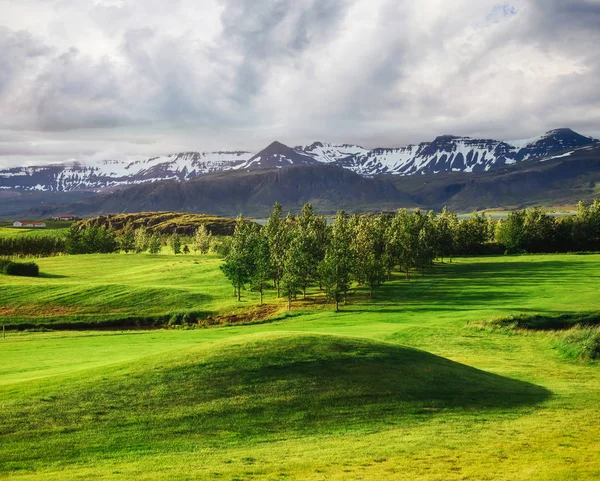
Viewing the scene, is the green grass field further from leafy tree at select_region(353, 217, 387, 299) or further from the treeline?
the treeline

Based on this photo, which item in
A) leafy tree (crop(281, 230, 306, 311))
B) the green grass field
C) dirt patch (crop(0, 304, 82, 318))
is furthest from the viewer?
leafy tree (crop(281, 230, 306, 311))

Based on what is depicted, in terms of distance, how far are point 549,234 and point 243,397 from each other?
180m

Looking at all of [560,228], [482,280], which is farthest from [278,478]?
[560,228]

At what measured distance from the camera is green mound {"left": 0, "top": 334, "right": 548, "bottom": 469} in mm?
25781

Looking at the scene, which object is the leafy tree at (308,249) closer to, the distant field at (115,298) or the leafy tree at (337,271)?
the leafy tree at (337,271)

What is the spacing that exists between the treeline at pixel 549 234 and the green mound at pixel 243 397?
152675 mm

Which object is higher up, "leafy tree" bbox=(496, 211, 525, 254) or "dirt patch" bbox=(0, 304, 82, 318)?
"leafy tree" bbox=(496, 211, 525, 254)

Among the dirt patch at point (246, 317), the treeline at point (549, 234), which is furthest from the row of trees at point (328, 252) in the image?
the treeline at point (549, 234)

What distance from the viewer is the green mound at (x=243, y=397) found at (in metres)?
25.8

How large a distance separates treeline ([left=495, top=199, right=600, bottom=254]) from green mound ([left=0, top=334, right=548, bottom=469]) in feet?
501

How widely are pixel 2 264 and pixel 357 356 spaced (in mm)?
121446

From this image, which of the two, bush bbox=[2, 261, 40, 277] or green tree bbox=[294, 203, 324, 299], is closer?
green tree bbox=[294, 203, 324, 299]

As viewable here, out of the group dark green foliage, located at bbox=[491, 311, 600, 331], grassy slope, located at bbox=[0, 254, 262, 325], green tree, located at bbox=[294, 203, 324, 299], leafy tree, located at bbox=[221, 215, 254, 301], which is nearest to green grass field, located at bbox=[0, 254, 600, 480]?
dark green foliage, located at bbox=[491, 311, 600, 331]

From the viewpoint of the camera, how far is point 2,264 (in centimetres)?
12962
